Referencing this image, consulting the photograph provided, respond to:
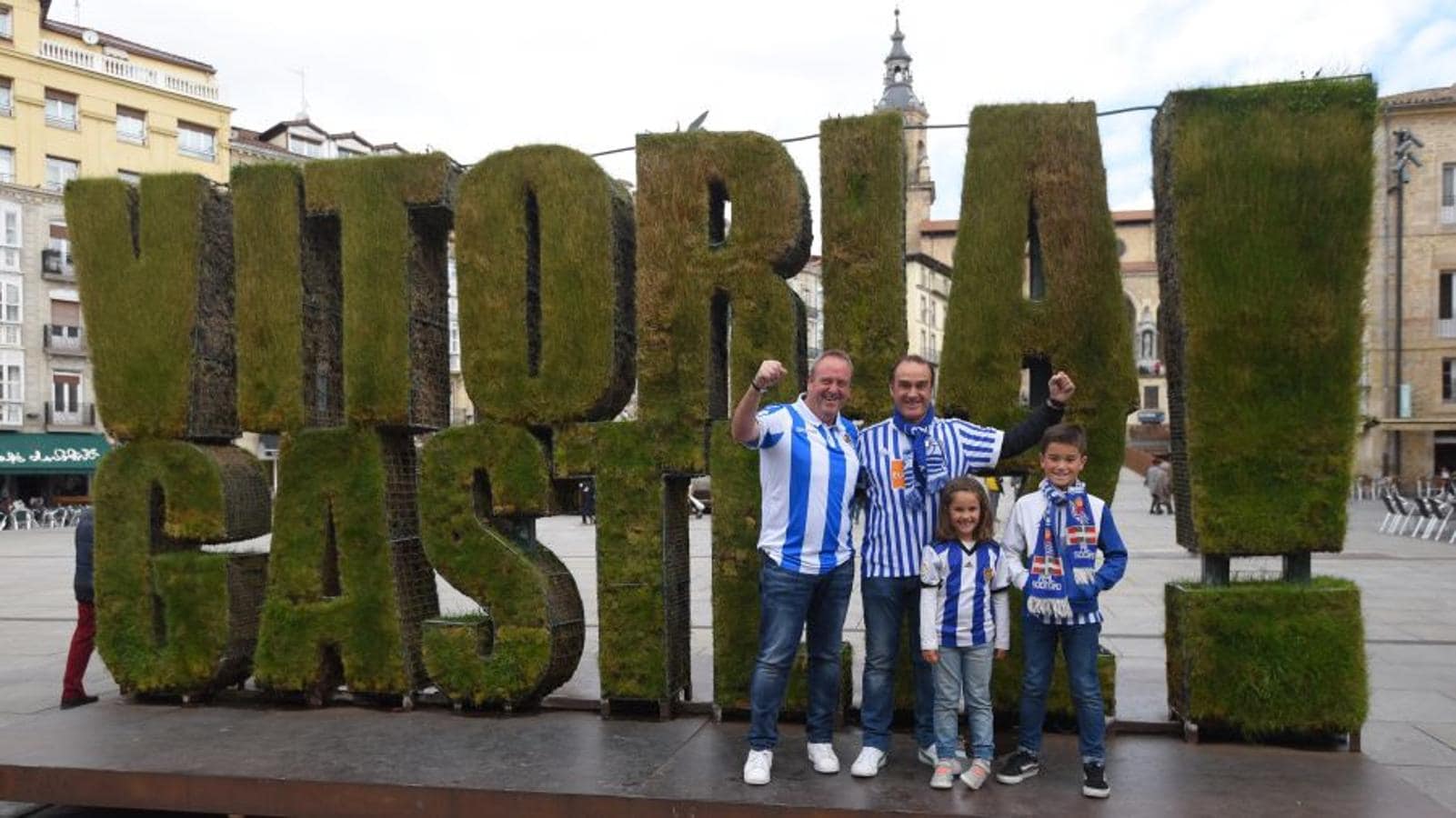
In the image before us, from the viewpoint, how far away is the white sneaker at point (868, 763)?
539cm

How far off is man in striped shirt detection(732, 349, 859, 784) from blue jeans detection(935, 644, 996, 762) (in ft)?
1.79

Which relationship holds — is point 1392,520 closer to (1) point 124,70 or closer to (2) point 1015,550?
(2) point 1015,550

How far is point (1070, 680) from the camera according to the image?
529cm

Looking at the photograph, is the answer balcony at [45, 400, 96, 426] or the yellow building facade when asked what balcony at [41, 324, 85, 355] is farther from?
balcony at [45, 400, 96, 426]

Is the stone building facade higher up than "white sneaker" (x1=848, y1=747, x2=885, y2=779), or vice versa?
the stone building facade

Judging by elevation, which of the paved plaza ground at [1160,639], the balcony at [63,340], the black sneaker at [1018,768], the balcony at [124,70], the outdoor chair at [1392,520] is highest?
the balcony at [124,70]

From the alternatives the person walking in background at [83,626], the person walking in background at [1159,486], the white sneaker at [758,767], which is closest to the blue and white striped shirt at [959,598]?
the white sneaker at [758,767]

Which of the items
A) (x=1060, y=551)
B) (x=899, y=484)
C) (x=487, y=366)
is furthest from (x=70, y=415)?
(x=1060, y=551)

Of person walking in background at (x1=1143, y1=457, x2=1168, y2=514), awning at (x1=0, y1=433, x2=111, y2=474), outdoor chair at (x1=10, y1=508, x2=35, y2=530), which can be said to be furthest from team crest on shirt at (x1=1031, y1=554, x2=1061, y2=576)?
awning at (x1=0, y1=433, x2=111, y2=474)

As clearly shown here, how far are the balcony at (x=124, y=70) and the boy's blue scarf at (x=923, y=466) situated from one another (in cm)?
4476

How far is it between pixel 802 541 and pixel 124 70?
45727 millimetres

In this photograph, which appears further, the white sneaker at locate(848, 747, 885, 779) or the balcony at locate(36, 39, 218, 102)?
Answer: the balcony at locate(36, 39, 218, 102)

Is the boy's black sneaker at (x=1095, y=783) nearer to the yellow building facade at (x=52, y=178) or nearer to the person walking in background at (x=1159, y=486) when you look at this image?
the person walking in background at (x=1159, y=486)

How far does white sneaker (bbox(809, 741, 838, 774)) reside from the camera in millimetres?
5488
